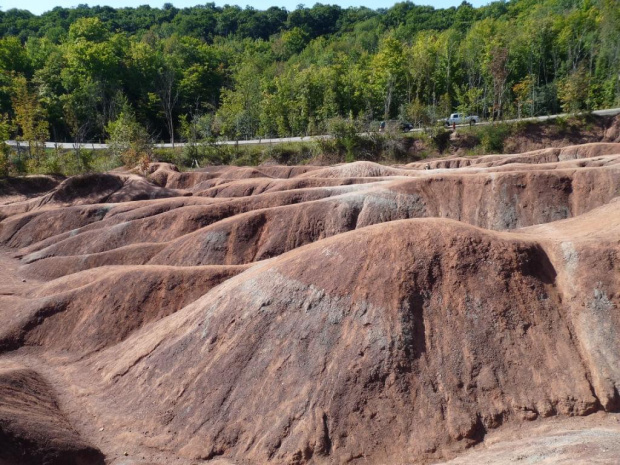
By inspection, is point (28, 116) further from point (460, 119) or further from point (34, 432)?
point (34, 432)

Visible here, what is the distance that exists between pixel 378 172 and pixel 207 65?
59.1 m

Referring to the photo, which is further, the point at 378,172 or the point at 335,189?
the point at 378,172

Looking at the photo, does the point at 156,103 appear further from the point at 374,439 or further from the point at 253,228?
the point at 374,439

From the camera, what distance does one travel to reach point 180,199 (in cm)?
3653

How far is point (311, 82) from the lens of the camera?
2869 inches

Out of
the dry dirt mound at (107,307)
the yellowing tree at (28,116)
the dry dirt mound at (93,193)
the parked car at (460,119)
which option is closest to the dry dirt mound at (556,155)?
the parked car at (460,119)

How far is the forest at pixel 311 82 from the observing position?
6600 centimetres

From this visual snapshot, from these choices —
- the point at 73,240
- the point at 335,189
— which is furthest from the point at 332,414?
the point at 73,240

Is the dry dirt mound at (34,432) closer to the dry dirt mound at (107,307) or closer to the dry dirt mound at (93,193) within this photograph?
the dry dirt mound at (107,307)

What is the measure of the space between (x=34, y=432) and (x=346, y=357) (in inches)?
299

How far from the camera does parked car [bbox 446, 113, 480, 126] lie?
2621 inches

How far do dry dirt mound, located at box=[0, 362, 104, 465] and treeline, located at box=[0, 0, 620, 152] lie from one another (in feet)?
160

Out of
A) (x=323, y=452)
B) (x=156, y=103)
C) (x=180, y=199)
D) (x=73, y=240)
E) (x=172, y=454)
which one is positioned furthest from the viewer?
(x=156, y=103)

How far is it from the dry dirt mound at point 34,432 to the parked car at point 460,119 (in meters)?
59.4
